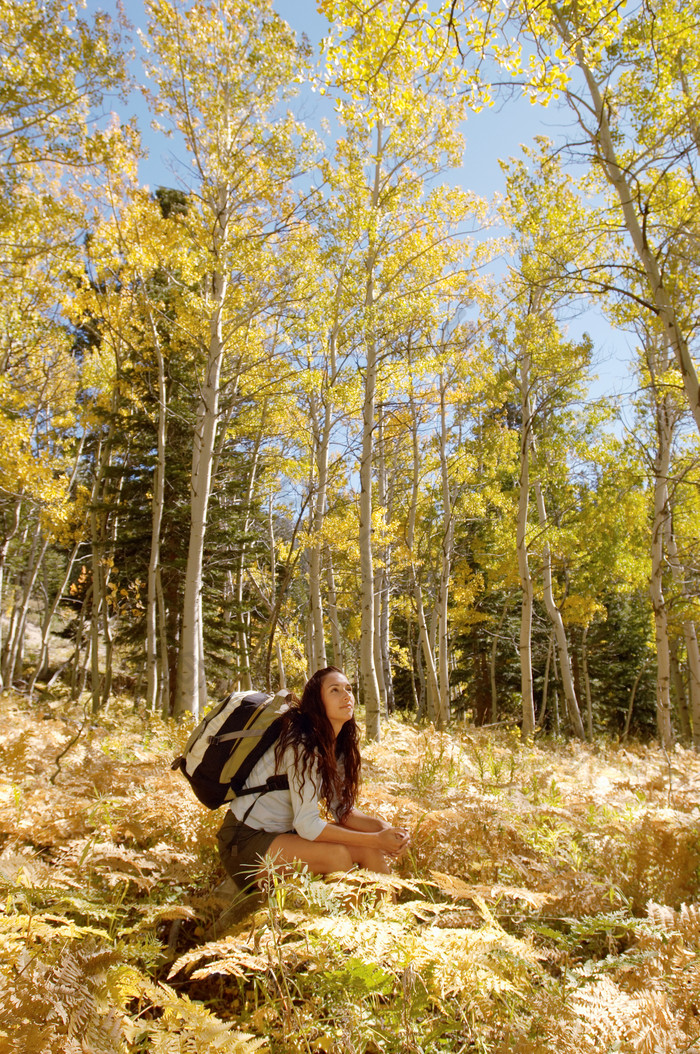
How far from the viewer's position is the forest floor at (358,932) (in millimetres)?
1438

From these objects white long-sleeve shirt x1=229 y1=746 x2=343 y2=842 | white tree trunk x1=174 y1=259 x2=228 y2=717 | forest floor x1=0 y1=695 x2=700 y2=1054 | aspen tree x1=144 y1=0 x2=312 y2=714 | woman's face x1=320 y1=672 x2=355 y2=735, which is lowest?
forest floor x1=0 y1=695 x2=700 y2=1054

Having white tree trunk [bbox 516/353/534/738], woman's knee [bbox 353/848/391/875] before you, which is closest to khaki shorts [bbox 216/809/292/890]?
woman's knee [bbox 353/848/391/875]

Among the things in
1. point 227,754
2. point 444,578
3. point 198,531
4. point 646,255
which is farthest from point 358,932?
point 444,578

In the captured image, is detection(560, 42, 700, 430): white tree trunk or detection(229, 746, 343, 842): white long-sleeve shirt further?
detection(560, 42, 700, 430): white tree trunk

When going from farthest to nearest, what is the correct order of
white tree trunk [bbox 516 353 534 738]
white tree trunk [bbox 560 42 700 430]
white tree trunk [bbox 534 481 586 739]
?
1. white tree trunk [bbox 534 481 586 739]
2. white tree trunk [bbox 516 353 534 738]
3. white tree trunk [bbox 560 42 700 430]

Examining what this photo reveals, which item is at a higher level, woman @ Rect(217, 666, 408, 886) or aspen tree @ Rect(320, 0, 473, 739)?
aspen tree @ Rect(320, 0, 473, 739)

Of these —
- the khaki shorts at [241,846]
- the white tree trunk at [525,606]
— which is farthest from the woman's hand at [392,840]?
the white tree trunk at [525,606]

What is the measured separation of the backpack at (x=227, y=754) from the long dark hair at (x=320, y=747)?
10cm

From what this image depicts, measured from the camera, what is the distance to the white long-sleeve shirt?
99.0 inches

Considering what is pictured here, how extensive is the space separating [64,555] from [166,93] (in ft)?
72.4

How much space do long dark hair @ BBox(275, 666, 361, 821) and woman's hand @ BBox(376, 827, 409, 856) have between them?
1.08 feet

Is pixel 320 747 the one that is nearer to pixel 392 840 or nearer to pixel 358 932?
pixel 392 840

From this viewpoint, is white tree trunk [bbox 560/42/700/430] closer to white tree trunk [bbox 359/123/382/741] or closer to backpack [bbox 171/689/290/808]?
white tree trunk [bbox 359/123/382/741]

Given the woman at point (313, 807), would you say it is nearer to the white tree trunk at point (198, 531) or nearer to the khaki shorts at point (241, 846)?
the khaki shorts at point (241, 846)
